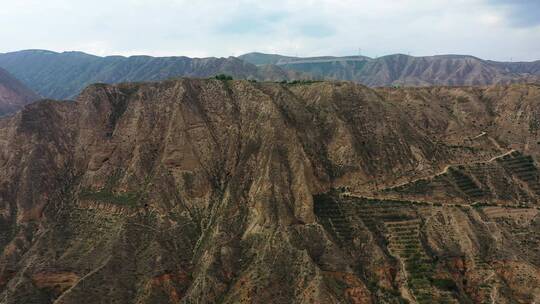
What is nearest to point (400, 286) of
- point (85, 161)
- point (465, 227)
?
point (465, 227)

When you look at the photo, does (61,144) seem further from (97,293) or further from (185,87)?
(97,293)

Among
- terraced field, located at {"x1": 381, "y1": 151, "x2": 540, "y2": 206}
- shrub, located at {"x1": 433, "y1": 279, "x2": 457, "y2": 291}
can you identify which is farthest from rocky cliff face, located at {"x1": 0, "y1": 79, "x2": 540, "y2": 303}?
terraced field, located at {"x1": 381, "y1": 151, "x2": 540, "y2": 206}

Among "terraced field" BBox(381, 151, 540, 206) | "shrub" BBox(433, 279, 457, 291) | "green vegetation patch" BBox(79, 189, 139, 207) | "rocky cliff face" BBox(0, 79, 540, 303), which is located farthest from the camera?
"terraced field" BBox(381, 151, 540, 206)

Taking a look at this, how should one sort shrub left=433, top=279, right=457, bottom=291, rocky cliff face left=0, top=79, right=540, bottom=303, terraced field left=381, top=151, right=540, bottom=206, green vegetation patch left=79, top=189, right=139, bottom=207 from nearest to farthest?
shrub left=433, top=279, right=457, bottom=291, rocky cliff face left=0, top=79, right=540, bottom=303, green vegetation patch left=79, top=189, right=139, bottom=207, terraced field left=381, top=151, right=540, bottom=206

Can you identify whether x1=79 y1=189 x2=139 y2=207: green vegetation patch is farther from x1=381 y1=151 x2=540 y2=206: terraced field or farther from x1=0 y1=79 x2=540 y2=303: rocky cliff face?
x1=381 y1=151 x2=540 y2=206: terraced field

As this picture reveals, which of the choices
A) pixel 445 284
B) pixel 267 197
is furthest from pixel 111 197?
pixel 445 284

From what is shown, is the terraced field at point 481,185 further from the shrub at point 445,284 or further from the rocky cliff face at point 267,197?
the shrub at point 445,284

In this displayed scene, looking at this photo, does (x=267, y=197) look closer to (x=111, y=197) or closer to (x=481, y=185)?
(x=111, y=197)

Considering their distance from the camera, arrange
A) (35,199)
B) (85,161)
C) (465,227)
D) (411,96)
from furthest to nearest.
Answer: (411,96) → (85,161) → (35,199) → (465,227)
